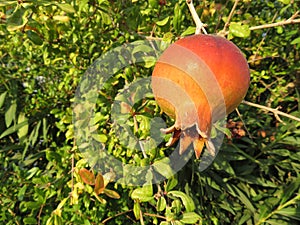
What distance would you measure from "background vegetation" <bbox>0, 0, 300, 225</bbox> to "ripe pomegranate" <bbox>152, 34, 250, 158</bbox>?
167mm

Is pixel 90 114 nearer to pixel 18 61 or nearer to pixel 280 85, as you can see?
pixel 18 61

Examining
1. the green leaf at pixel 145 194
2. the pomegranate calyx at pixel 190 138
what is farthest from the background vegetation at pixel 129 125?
the pomegranate calyx at pixel 190 138

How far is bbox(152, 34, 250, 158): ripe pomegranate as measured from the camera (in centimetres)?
52

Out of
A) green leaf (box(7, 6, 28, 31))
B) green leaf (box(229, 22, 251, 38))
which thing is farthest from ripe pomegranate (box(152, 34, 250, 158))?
green leaf (box(7, 6, 28, 31))

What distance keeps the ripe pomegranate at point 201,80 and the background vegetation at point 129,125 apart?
0.55 ft

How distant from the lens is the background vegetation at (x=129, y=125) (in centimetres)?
86

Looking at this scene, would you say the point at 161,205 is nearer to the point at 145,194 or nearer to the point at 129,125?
the point at 145,194

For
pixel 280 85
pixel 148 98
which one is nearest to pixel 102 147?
pixel 148 98

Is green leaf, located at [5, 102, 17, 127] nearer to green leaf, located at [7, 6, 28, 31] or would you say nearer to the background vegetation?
the background vegetation

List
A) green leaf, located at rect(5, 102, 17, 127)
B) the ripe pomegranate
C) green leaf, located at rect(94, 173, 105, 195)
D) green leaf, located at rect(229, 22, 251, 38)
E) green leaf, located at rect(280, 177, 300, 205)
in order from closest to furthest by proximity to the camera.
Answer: the ripe pomegranate < green leaf, located at rect(229, 22, 251, 38) < green leaf, located at rect(94, 173, 105, 195) < green leaf, located at rect(280, 177, 300, 205) < green leaf, located at rect(5, 102, 17, 127)

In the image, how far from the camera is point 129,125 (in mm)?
802

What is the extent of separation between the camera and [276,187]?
1.62 meters

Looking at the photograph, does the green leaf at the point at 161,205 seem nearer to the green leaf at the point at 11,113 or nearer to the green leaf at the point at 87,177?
the green leaf at the point at 87,177

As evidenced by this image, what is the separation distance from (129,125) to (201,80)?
1.02 ft
